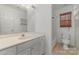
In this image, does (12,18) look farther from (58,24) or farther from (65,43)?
(65,43)

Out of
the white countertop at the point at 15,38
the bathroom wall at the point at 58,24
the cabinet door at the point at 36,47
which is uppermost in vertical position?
the bathroom wall at the point at 58,24

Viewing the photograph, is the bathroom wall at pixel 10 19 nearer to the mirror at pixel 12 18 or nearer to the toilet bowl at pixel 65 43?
the mirror at pixel 12 18

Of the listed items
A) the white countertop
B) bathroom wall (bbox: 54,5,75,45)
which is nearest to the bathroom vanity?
the white countertop

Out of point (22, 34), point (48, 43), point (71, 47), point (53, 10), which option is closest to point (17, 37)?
point (22, 34)

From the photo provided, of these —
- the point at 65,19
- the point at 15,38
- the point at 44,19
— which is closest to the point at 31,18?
the point at 44,19

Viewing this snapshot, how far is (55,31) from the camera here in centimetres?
152

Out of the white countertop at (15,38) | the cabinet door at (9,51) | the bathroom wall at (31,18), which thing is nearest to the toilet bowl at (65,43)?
the white countertop at (15,38)

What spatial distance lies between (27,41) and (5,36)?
Answer: 25 cm

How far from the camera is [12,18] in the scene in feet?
4.75

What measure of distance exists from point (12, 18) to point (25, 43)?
324 mm

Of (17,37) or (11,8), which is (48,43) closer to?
(17,37)

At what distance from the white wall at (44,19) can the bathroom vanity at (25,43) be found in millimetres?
72

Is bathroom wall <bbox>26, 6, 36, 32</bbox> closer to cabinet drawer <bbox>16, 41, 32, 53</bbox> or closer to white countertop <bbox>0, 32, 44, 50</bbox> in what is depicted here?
white countertop <bbox>0, 32, 44, 50</bbox>

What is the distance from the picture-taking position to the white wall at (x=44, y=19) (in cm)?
150
